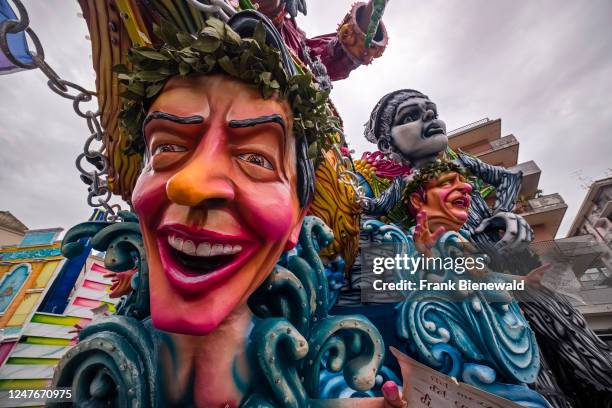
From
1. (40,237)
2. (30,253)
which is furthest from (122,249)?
(40,237)

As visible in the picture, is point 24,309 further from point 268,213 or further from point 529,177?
point 529,177

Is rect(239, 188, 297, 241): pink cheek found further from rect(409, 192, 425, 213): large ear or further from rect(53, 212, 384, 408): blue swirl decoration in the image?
rect(409, 192, 425, 213): large ear

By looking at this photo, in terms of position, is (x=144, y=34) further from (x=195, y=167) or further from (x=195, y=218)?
(x=195, y=218)

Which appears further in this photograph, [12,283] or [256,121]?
[12,283]

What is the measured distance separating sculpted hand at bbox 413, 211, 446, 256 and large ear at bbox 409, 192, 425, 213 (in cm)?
31

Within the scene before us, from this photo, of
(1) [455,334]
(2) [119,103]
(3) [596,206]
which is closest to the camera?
(2) [119,103]

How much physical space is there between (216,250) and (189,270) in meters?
0.09

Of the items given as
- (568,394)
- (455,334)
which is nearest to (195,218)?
(455,334)

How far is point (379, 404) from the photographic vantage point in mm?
885

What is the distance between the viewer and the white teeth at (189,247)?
80 cm

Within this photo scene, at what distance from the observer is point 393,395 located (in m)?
0.83

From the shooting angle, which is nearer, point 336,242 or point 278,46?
point 278,46

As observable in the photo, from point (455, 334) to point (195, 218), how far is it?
1327mm

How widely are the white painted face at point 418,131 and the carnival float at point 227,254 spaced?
115 centimetres
